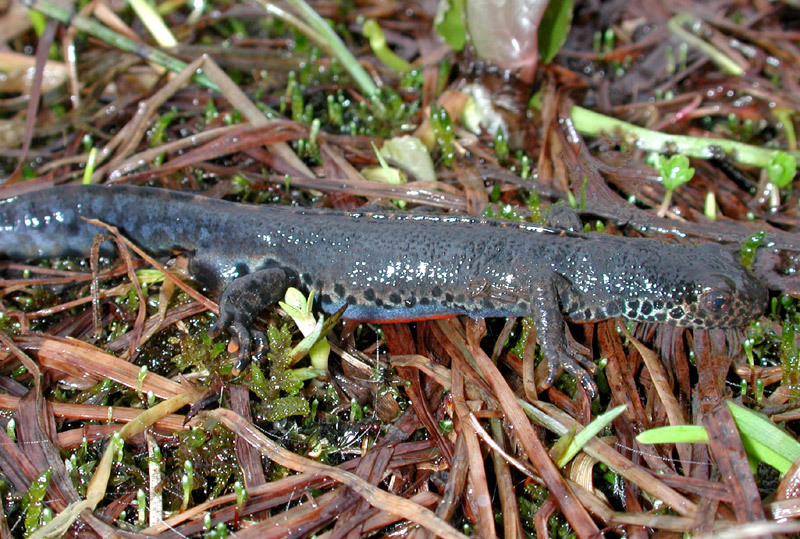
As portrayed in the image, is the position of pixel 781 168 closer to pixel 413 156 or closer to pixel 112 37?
pixel 413 156

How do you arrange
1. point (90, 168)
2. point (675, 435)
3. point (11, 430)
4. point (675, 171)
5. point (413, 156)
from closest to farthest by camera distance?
point (675, 435) < point (11, 430) < point (675, 171) < point (90, 168) < point (413, 156)

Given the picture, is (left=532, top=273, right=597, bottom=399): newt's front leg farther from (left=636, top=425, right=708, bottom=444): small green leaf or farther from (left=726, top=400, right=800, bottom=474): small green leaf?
(left=726, top=400, right=800, bottom=474): small green leaf

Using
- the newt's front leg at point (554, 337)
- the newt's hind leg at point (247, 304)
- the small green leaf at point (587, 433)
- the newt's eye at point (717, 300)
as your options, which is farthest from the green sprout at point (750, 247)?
the newt's hind leg at point (247, 304)

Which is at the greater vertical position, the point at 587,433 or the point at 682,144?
the point at 682,144

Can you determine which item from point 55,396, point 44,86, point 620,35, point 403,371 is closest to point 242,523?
point 403,371

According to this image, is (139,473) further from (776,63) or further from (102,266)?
(776,63)

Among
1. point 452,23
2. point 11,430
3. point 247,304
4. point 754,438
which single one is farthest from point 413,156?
point 11,430

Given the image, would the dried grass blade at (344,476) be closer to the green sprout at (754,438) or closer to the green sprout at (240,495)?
the green sprout at (240,495)
